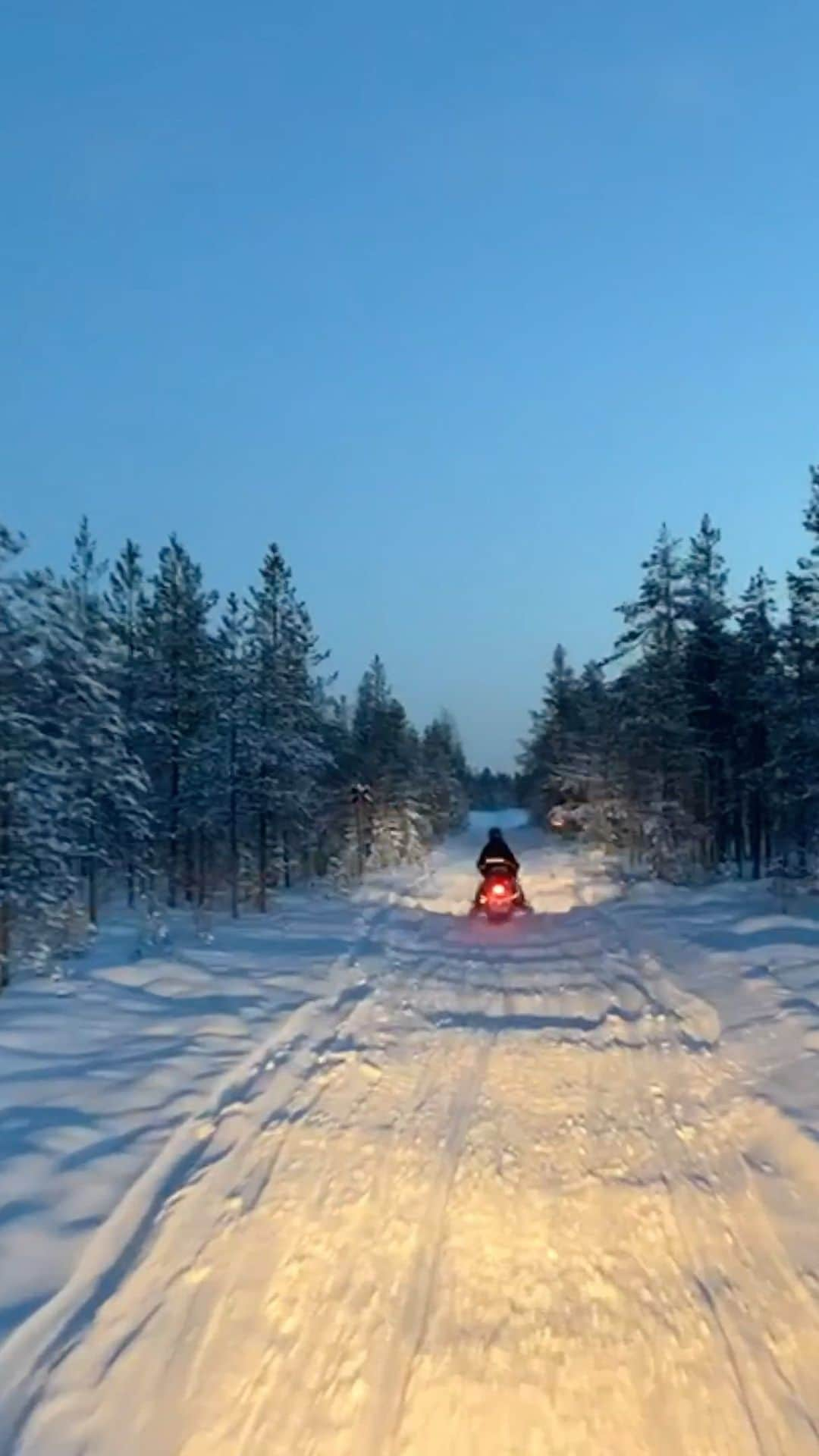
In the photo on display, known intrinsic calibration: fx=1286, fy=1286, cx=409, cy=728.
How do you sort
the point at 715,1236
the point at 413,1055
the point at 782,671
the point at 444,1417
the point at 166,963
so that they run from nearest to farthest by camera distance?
the point at 444,1417 → the point at 715,1236 → the point at 413,1055 → the point at 166,963 → the point at 782,671

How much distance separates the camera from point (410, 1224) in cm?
774

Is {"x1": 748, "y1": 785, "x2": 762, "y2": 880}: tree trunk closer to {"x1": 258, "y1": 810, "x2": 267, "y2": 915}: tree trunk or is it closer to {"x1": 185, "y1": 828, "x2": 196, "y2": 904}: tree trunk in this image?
{"x1": 258, "y1": 810, "x2": 267, "y2": 915}: tree trunk

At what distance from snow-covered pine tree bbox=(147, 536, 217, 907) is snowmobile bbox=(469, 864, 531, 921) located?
1048 centimetres

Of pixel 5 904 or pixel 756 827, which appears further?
pixel 756 827

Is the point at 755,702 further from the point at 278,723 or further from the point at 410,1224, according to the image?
the point at 410,1224

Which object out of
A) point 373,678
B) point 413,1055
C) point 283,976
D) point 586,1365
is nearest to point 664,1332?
point 586,1365

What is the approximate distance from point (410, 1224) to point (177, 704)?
100 ft

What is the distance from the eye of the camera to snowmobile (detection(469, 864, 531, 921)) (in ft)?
92.6

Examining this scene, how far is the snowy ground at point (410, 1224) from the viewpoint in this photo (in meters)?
5.43

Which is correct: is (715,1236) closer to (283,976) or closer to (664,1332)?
(664,1332)

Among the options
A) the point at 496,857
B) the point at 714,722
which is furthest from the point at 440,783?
the point at 496,857

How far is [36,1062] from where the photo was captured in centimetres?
1187

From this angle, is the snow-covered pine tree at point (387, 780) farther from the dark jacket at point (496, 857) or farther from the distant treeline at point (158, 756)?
the dark jacket at point (496, 857)

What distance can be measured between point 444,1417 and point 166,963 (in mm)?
13614
